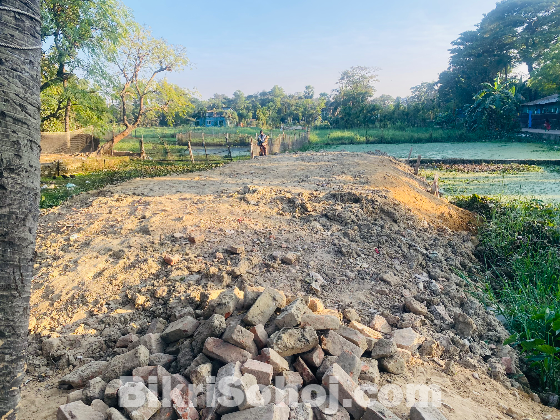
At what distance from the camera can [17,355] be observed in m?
1.56

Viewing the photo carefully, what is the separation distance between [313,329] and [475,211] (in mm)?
7182

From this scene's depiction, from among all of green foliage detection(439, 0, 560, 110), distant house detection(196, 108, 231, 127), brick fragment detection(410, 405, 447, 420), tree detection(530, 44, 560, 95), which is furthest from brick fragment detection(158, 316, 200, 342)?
distant house detection(196, 108, 231, 127)

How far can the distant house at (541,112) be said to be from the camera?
2541cm

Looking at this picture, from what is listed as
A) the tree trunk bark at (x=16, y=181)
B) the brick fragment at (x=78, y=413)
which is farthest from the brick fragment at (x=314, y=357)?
the tree trunk bark at (x=16, y=181)

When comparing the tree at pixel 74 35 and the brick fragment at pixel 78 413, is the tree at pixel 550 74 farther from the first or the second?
the brick fragment at pixel 78 413

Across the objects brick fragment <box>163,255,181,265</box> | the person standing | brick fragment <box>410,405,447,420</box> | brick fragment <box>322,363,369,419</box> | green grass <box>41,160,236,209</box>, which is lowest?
brick fragment <box>410,405,447,420</box>

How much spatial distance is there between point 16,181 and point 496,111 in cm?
3262

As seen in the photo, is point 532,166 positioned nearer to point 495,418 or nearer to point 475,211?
point 475,211

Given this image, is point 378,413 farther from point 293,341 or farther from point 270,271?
point 270,271

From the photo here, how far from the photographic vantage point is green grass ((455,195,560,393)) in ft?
10.1

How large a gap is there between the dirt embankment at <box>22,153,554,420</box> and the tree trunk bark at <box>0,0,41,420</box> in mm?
832

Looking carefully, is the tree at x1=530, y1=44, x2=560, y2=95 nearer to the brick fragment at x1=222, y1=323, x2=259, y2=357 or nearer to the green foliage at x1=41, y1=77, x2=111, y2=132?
the green foliage at x1=41, y1=77, x2=111, y2=132

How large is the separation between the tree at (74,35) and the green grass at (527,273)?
13.1 meters

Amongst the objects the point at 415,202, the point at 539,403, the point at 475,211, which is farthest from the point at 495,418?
the point at 475,211
